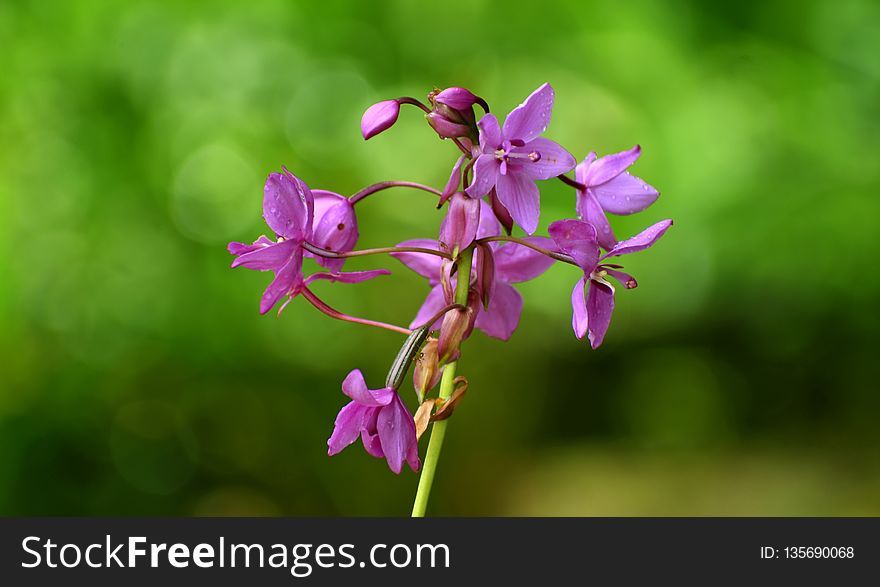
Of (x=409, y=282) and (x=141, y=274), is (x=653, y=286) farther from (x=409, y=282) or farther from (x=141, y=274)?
(x=141, y=274)

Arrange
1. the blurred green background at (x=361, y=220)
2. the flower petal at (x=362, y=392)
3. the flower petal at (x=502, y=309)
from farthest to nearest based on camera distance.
Result: the blurred green background at (x=361, y=220), the flower petal at (x=502, y=309), the flower petal at (x=362, y=392)

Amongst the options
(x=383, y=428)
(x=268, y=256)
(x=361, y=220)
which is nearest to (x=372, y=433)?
(x=383, y=428)

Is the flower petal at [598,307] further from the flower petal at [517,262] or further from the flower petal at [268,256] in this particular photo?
the flower petal at [268,256]

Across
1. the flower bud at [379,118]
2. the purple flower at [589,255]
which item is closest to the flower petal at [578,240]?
the purple flower at [589,255]

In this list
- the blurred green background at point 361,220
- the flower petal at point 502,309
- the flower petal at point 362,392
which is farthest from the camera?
the blurred green background at point 361,220

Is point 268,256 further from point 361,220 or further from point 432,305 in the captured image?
point 361,220

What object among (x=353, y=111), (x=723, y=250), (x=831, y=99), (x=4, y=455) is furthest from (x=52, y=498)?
(x=831, y=99)
